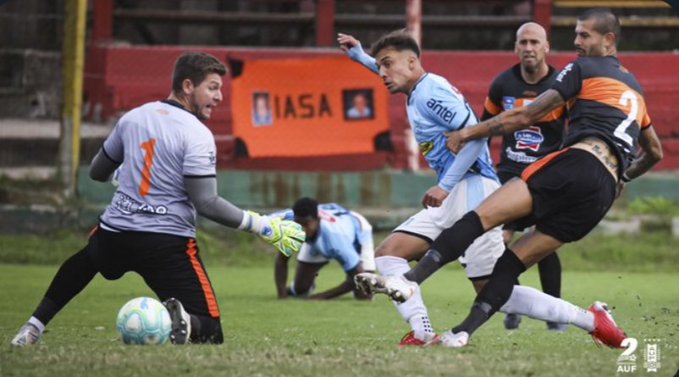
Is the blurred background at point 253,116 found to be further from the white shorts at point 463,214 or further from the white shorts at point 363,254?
the white shorts at point 463,214

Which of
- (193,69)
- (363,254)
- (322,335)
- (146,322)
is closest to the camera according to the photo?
(146,322)

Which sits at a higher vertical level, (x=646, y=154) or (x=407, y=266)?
(x=646, y=154)

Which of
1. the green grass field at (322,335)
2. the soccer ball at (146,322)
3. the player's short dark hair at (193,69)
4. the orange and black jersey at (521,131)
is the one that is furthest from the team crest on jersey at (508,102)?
the soccer ball at (146,322)

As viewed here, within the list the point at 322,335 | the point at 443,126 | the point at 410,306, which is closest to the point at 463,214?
the point at 443,126

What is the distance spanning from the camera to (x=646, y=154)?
9492 millimetres

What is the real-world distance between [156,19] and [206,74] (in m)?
14.0

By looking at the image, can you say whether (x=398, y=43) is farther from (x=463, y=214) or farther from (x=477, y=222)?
(x=477, y=222)

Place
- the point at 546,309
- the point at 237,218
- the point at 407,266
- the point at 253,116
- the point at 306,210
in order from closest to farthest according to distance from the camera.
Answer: the point at 237,218
the point at 546,309
the point at 407,266
the point at 306,210
the point at 253,116

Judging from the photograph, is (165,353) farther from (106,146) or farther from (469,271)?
(469,271)

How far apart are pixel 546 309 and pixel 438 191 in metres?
1.02

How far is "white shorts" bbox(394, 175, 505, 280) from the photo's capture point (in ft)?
31.0

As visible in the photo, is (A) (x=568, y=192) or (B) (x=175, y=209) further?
(B) (x=175, y=209)

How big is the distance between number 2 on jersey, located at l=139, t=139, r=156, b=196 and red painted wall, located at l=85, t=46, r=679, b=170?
10688 millimetres

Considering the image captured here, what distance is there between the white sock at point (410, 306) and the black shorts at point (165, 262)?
45.4 inches
